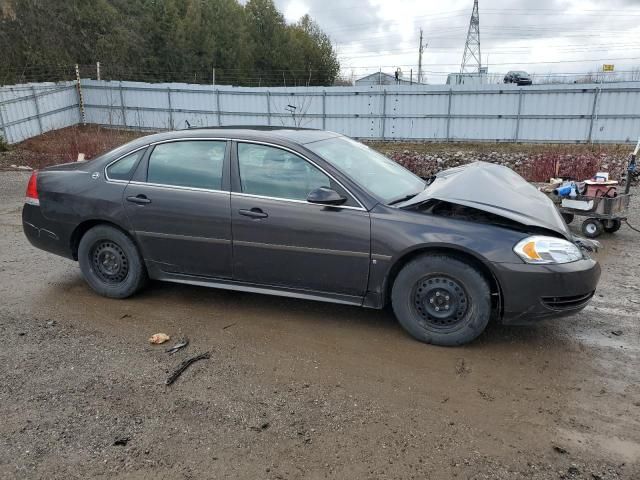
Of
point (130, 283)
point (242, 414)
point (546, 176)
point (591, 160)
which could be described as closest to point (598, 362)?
point (242, 414)

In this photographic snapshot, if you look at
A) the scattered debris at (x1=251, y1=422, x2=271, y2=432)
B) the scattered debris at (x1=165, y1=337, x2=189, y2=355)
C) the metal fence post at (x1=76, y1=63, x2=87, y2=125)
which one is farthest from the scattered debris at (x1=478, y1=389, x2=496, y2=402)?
the metal fence post at (x1=76, y1=63, x2=87, y2=125)

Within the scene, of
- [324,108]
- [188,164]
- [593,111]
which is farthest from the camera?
[324,108]

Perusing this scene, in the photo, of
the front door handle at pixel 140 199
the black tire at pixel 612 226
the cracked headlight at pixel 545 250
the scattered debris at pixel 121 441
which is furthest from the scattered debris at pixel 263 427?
the black tire at pixel 612 226

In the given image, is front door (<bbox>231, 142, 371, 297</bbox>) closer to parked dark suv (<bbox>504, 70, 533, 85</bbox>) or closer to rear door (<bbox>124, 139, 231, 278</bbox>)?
rear door (<bbox>124, 139, 231, 278</bbox>)

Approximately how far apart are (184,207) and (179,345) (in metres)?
1.16

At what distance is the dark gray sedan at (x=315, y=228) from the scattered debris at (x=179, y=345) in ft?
2.01

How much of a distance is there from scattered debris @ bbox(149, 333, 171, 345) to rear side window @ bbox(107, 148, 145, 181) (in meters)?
1.47

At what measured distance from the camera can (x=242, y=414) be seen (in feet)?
10.1

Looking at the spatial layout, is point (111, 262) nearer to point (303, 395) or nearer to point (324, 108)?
point (303, 395)

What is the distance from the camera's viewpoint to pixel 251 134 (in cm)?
439

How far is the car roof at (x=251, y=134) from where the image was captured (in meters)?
4.35

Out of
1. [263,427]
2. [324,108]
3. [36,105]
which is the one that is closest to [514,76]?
[324,108]

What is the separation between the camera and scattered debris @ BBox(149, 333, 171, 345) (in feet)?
13.1

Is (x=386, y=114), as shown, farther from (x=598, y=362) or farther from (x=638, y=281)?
(x=598, y=362)
